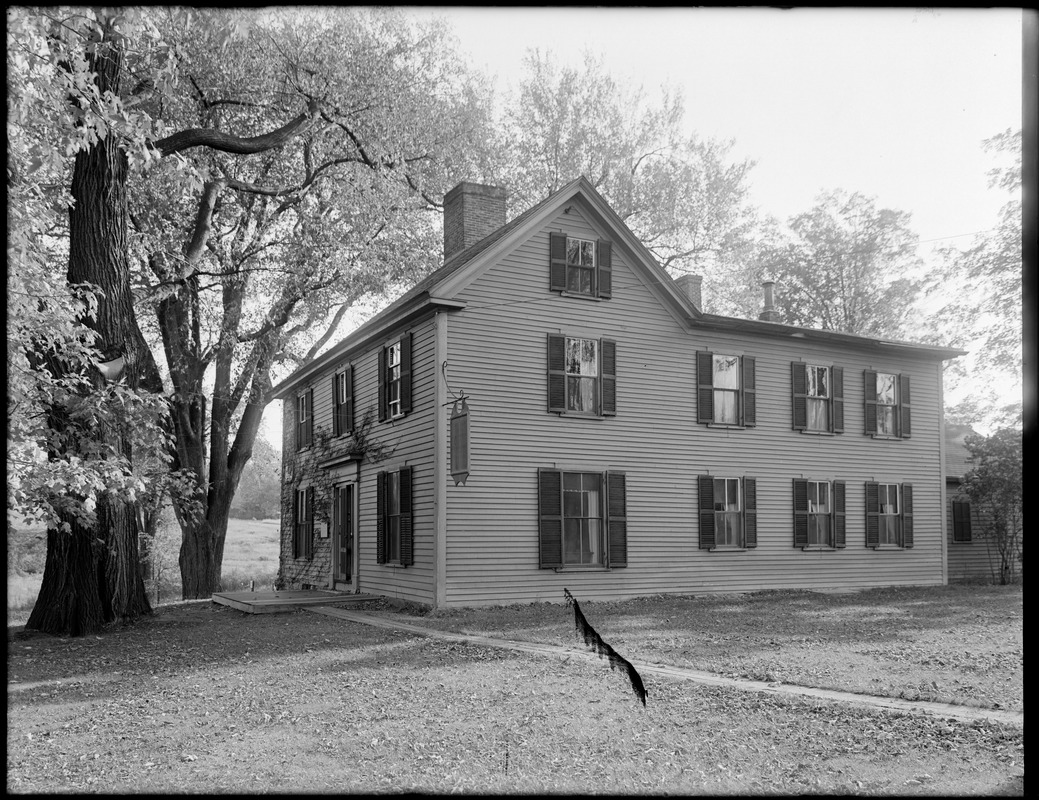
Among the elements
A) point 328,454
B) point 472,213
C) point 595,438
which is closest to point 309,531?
point 328,454

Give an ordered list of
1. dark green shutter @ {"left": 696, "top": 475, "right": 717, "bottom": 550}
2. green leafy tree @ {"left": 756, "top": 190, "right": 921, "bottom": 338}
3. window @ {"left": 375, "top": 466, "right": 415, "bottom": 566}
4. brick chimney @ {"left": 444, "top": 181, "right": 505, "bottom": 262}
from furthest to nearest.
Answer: green leafy tree @ {"left": 756, "top": 190, "right": 921, "bottom": 338} < brick chimney @ {"left": 444, "top": 181, "right": 505, "bottom": 262} < dark green shutter @ {"left": 696, "top": 475, "right": 717, "bottom": 550} < window @ {"left": 375, "top": 466, "right": 415, "bottom": 566}

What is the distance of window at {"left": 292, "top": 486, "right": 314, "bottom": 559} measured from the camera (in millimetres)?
23859

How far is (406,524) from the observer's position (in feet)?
58.7

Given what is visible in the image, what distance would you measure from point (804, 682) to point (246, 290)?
22.7m

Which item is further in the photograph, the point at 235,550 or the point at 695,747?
the point at 235,550

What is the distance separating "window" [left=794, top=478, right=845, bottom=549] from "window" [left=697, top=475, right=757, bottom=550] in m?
1.36

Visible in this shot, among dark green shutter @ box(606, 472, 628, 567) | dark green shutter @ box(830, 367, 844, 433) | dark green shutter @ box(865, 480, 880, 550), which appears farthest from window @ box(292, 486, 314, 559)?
dark green shutter @ box(865, 480, 880, 550)

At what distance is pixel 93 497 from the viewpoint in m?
9.62

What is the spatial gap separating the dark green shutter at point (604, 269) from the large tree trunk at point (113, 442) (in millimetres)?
8914

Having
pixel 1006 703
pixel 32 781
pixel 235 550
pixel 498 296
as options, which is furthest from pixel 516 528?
pixel 235 550

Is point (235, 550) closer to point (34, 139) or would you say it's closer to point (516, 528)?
point (516, 528)

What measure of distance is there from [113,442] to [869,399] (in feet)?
56.7

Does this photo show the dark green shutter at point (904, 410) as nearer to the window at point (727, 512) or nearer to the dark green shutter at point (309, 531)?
the window at point (727, 512)

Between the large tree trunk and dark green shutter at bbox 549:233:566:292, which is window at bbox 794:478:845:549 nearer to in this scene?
dark green shutter at bbox 549:233:566:292
